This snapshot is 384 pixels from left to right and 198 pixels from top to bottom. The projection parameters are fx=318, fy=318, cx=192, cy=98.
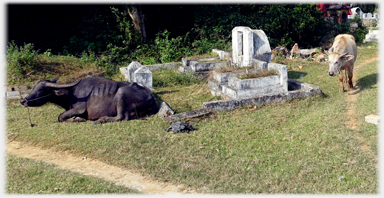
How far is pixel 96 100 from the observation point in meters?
7.04

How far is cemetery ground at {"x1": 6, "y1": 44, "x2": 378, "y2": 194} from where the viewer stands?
4.37 meters

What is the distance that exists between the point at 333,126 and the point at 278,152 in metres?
1.50

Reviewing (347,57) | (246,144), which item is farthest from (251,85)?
(246,144)

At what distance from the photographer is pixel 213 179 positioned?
4.46 metres

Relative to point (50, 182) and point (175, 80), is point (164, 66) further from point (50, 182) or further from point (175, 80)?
point (50, 182)

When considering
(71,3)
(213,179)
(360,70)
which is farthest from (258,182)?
(71,3)

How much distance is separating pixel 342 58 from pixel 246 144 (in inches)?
165

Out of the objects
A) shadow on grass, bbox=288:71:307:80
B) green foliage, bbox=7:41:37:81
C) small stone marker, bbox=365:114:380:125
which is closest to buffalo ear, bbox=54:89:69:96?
green foliage, bbox=7:41:37:81

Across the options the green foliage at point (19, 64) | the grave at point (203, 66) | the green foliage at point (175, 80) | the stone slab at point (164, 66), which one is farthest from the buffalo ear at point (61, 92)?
the stone slab at point (164, 66)

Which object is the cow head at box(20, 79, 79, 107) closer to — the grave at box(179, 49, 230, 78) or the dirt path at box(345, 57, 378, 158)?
the grave at box(179, 49, 230, 78)

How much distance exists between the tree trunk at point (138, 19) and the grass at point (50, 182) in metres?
10.6

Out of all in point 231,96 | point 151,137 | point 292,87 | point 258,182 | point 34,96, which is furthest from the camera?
point 292,87

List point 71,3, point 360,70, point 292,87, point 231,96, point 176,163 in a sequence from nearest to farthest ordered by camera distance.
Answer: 1. point 176,163
2. point 231,96
3. point 292,87
4. point 360,70
5. point 71,3

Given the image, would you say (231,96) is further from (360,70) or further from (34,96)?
(360,70)
